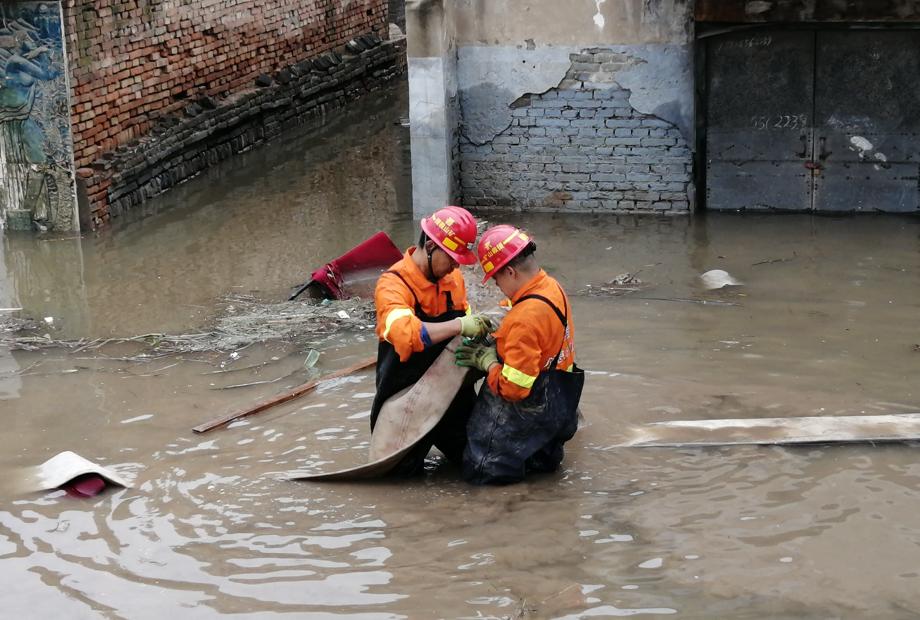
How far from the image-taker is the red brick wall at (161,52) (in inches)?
484

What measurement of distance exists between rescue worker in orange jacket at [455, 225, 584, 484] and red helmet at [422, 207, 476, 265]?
10cm

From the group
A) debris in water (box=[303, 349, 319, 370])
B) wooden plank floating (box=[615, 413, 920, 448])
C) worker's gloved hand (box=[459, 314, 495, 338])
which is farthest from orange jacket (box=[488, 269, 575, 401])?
debris in water (box=[303, 349, 319, 370])

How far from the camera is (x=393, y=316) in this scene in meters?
5.96

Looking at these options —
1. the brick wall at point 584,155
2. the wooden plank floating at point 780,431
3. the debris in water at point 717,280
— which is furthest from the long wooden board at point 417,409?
the brick wall at point 584,155

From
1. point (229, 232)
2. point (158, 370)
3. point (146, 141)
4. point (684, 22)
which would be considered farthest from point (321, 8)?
point (158, 370)

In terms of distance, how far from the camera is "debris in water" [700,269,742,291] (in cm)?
991

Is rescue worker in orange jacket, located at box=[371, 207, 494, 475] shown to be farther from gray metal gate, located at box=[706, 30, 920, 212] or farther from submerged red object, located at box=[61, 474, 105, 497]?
gray metal gate, located at box=[706, 30, 920, 212]

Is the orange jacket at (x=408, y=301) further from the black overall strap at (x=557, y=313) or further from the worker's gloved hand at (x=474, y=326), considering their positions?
the black overall strap at (x=557, y=313)

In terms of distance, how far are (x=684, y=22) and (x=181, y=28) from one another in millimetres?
6304

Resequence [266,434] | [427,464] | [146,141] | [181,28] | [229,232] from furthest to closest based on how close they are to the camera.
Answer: [181,28] < [146,141] < [229,232] < [266,434] < [427,464]

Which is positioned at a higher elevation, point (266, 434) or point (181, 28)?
point (181, 28)

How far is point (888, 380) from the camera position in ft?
25.6

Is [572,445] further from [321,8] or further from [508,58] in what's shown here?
[321,8]

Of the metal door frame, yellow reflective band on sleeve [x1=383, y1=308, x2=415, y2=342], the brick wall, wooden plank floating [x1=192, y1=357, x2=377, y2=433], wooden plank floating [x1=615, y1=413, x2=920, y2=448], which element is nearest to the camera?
yellow reflective band on sleeve [x1=383, y1=308, x2=415, y2=342]
